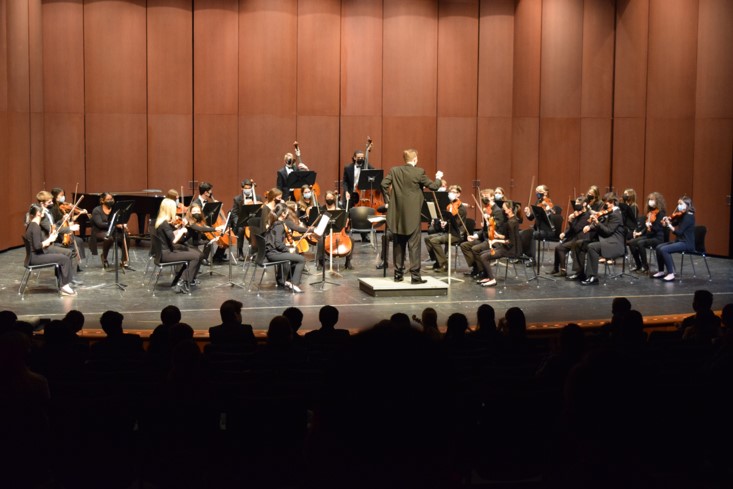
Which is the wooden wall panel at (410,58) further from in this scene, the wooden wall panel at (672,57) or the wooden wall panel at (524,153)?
the wooden wall panel at (672,57)

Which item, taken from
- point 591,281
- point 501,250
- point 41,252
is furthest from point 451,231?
point 41,252

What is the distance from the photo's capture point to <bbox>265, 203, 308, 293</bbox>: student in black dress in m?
10.5

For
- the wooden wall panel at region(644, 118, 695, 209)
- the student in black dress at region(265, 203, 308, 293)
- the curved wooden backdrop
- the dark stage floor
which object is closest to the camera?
the dark stage floor

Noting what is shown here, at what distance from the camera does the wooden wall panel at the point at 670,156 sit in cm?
1531

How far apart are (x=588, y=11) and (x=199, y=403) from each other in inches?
584

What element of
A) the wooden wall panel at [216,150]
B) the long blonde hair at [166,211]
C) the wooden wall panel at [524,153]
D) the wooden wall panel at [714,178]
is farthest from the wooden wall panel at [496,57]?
the long blonde hair at [166,211]

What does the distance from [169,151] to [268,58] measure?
2.69 m

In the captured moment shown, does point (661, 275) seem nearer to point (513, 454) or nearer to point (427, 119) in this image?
point (427, 119)

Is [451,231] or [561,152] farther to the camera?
[561,152]

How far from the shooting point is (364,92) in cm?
1716

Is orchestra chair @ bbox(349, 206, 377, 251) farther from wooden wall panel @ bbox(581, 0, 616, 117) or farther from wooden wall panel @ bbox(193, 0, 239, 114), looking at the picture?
wooden wall panel @ bbox(581, 0, 616, 117)

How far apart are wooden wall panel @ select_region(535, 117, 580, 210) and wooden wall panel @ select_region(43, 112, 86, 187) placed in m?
9.21

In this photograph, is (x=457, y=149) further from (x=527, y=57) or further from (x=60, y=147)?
(x=60, y=147)

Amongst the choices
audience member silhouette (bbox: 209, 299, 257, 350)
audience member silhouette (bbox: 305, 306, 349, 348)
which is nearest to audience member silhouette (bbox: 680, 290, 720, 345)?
audience member silhouette (bbox: 305, 306, 349, 348)
